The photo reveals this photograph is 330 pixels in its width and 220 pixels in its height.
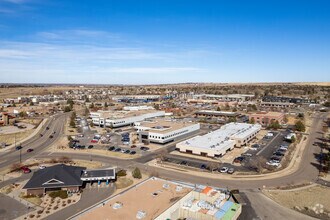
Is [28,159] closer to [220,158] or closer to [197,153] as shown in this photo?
[197,153]

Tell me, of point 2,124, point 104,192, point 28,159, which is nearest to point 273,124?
point 104,192

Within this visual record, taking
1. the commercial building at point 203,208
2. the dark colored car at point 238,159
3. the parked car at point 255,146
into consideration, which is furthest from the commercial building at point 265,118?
the commercial building at point 203,208

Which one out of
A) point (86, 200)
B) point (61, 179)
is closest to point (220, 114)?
point (61, 179)

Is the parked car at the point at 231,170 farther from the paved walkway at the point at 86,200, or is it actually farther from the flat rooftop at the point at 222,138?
the paved walkway at the point at 86,200

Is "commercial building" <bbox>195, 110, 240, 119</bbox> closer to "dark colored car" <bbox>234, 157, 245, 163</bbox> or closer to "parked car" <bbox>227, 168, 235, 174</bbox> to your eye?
"dark colored car" <bbox>234, 157, 245, 163</bbox>

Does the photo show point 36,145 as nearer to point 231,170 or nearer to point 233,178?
point 231,170

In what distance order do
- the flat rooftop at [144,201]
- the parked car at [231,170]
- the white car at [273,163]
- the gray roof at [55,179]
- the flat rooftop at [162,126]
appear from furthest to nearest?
the flat rooftop at [162,126]
the white car at [273,163]
the parked car at [231,170]
the gray roof at [55,179]
the flat rooftop at [144,201]
